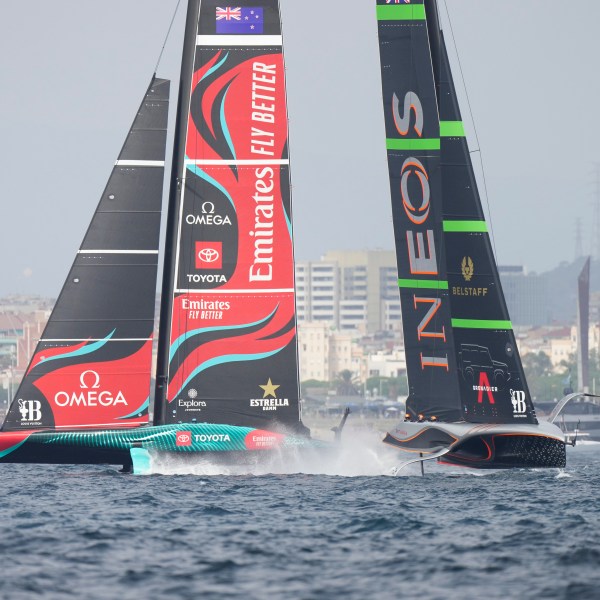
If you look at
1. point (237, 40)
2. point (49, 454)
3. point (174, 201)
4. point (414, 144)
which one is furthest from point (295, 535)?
point (414, 144)

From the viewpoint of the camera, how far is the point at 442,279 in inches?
1223

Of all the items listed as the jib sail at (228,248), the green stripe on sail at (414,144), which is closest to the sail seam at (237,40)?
the jib sail at (228,248)

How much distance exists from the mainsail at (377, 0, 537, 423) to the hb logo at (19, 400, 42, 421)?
744cm

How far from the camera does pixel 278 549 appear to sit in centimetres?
1912

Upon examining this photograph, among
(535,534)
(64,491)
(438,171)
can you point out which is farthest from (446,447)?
(535,534)

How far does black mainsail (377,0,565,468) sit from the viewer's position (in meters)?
30.3

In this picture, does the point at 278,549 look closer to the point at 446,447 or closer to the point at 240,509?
the point at 240,509

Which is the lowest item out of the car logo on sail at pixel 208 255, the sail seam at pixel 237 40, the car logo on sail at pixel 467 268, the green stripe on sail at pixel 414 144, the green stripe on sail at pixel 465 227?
the car logo on sail at pixel 467 268

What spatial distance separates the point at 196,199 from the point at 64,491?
246 inches

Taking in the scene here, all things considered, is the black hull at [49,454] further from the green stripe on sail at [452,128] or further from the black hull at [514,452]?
the green stripe on sail at [452,128]

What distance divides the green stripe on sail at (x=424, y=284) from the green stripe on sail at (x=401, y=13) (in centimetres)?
525

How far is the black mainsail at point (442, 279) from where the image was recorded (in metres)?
30.3

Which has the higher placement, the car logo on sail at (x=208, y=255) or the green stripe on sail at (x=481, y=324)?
the car logo on sail at (x=208, y=255)

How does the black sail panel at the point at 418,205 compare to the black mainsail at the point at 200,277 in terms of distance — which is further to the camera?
the black sail panel at the point at 418,205
